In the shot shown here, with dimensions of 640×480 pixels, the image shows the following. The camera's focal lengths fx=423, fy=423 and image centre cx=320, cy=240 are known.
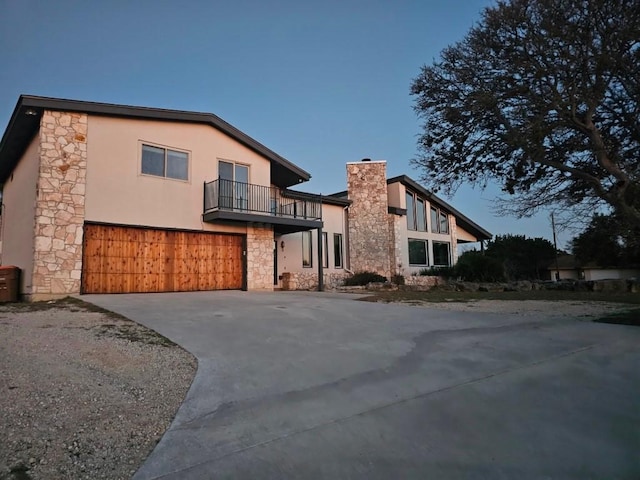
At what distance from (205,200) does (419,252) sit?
48.8 ft

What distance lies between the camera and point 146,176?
46.5 ft

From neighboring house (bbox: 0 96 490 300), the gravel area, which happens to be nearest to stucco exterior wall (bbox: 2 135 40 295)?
neighboring house (bbox: 0 96 490 300)

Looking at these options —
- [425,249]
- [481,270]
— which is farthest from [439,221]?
[481,270]

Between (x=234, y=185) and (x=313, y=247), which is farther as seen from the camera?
(x=313, y=247)

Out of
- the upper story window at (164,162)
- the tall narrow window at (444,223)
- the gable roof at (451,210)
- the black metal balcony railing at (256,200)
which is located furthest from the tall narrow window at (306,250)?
the tall narrow window at (444,223)

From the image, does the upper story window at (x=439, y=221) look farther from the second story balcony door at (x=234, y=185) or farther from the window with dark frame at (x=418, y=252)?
the second story balcony door at (x=234, y=185)

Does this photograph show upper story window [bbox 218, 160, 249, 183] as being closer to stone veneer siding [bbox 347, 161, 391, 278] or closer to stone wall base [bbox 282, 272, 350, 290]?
stone wall base [bbox 282, 272, 350, 290]

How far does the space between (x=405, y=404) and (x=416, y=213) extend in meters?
23.2

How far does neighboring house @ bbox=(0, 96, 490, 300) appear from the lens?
1251 cm

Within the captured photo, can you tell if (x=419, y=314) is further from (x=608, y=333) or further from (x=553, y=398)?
(x=553, y=398)

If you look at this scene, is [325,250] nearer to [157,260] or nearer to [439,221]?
[157,260]

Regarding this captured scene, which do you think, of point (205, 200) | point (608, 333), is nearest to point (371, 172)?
point (205, 200)

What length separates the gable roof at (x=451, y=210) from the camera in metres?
24.8

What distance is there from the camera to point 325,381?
15.7ft
